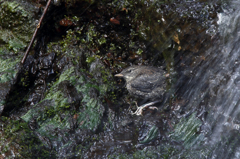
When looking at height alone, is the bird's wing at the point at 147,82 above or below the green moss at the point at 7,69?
above

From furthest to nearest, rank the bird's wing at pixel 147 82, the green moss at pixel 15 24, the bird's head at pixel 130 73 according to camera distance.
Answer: the green moss at pixel 15 24
the bird's head at pixel 130 73
the bird's wing at pixel 147 82

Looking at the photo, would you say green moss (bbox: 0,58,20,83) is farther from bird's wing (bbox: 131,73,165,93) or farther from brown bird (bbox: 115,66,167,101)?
bird's wing (bbox: 131,73,165,93)

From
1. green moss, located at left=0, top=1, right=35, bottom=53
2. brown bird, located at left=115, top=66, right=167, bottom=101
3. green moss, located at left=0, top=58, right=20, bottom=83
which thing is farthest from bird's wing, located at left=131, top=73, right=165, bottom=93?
green moss, located at left=0, top=1, right=35, bottom=53

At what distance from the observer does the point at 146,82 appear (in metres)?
5.70

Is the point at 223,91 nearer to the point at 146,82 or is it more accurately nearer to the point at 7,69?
the point at 146,82

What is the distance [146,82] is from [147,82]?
0.09ft

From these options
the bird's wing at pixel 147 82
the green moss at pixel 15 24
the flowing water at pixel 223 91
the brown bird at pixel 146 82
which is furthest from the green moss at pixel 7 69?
the flowing water at pixel 223 91

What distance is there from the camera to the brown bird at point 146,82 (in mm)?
5691

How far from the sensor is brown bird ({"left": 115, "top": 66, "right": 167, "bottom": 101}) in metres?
5.69

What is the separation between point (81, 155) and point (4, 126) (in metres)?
1.82

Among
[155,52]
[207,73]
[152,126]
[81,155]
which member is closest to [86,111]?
[81,155]

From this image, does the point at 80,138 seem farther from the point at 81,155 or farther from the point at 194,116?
the point at 194,116

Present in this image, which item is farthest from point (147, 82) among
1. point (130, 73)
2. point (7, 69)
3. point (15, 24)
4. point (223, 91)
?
point (15, 24)

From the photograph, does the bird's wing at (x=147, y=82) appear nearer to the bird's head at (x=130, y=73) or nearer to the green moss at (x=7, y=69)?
the bird's head at (x=130, y=73)
